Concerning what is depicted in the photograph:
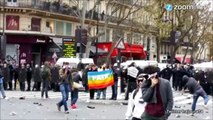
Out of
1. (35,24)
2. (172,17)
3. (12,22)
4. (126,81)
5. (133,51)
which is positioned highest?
(172,17)

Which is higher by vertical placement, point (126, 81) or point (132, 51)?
point (132, 51)

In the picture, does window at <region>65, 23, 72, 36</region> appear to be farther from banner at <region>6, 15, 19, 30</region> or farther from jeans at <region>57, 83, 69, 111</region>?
jeans at <region>57, 83, 69, 111</region>

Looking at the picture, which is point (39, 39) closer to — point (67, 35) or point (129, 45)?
point (67, 35)

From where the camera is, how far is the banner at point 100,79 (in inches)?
948

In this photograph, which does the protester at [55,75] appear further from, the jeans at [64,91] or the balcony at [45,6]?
the balcony at [45,6]

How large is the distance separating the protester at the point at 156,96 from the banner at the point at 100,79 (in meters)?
14.9

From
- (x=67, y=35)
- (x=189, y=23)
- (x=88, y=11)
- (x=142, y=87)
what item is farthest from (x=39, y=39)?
(x=142, y=87)

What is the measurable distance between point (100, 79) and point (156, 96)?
49.9 feet

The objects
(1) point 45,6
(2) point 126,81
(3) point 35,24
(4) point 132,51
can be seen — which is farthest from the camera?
(4) point 132,51

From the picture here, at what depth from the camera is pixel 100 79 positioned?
2420cm

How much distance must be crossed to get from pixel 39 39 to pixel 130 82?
1143 inches

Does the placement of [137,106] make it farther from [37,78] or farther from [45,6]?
[45,6]

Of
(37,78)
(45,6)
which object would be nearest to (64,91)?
(37,78)

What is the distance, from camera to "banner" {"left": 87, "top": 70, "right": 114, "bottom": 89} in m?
24.1
